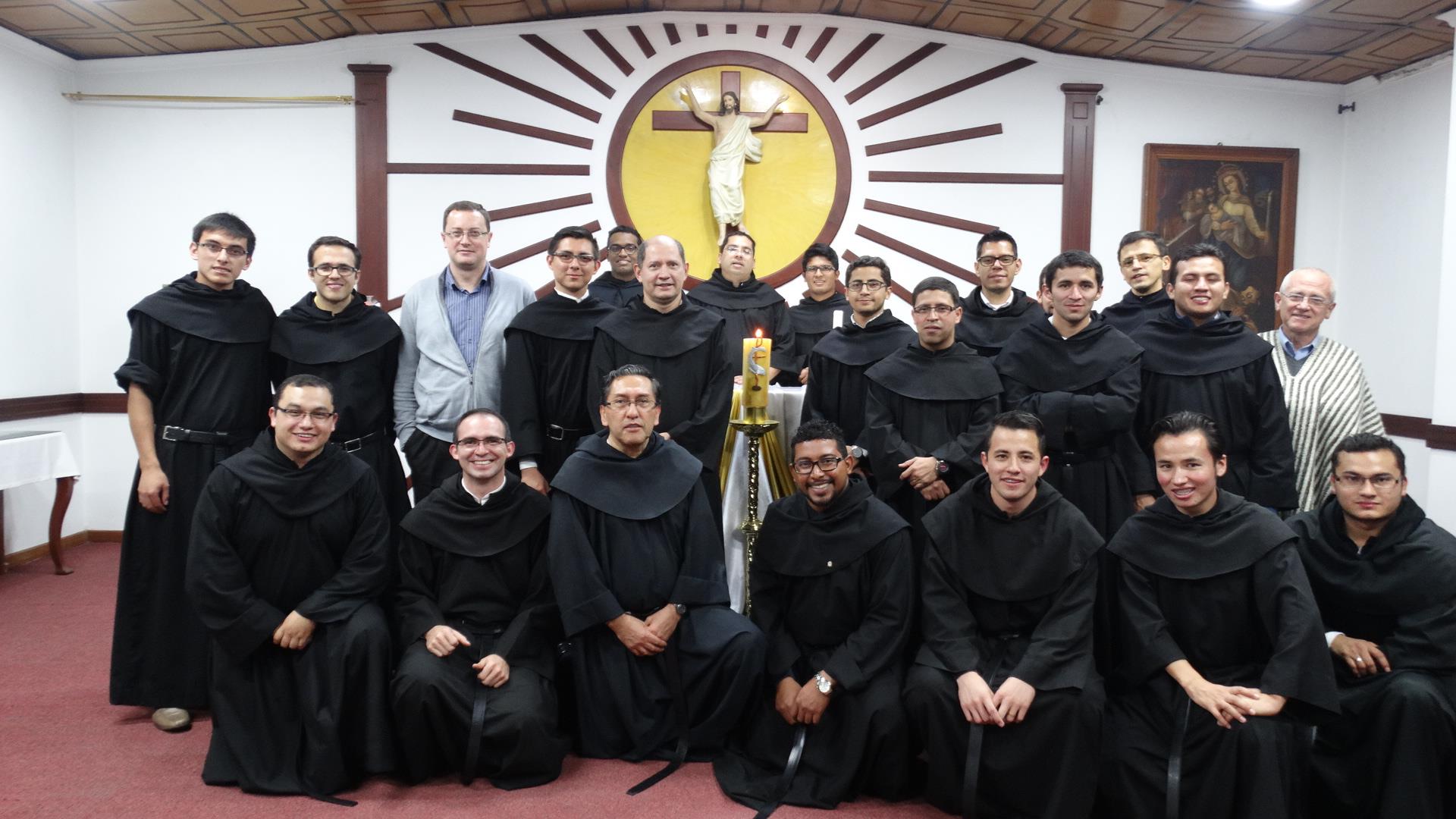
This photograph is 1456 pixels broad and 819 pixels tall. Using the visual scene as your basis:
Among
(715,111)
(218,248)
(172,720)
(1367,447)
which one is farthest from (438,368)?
(715,111)

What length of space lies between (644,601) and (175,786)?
1730mm

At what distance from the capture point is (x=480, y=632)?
12.3 feet

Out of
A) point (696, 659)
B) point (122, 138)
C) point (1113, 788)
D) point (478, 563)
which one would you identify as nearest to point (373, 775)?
point (478, 563)

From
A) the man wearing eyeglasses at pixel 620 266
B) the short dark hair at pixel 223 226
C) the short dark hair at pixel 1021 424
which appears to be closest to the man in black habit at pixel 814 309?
the man wearing eyeglasses at pixel 620 266

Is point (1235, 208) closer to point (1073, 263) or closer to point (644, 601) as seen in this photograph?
point (1073, 263)

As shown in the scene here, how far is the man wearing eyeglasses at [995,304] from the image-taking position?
4.85 m

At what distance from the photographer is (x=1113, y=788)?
3.18 meters

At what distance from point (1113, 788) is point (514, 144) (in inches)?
244

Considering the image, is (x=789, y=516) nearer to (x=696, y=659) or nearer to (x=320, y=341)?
(x=696, y=659)

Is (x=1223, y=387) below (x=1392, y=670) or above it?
above

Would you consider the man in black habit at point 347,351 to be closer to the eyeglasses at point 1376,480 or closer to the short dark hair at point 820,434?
the short dark hair at point 820,434

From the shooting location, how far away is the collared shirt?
14.8 feet

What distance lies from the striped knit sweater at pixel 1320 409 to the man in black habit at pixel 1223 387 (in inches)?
7.7

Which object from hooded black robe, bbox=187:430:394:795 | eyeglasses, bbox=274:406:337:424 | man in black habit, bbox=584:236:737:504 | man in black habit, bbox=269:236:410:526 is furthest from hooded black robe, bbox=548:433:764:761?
man in black habit, bbox=269:236:410:526
